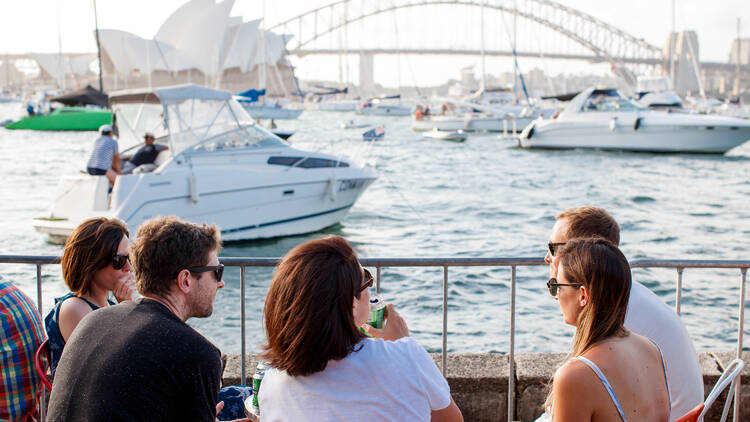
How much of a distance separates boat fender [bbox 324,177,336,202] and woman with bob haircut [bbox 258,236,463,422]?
12.5m

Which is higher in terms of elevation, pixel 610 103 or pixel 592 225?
pixel 610 103

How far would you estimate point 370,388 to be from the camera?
2.18 meters

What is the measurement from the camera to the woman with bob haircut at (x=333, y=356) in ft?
7.05

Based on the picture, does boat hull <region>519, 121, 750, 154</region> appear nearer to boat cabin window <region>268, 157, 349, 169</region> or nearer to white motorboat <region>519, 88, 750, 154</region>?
white motorboat <region>519, 88, 750, 154</region>

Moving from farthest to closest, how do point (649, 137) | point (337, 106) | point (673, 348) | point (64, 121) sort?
point (337, 106) → point (64, 121) → point (649, 137) → point (673, 348)

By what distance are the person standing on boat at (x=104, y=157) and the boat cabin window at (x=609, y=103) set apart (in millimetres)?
28314

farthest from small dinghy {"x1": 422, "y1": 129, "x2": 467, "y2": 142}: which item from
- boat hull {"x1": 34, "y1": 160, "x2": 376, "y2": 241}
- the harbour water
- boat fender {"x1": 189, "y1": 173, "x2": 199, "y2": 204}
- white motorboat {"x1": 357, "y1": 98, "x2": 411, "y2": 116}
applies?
white motorboat {"x1": 357, "y1": 98, "x2": 411, "y2": 116}

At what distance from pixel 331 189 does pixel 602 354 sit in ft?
41.6

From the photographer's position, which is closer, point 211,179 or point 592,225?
point 592,225

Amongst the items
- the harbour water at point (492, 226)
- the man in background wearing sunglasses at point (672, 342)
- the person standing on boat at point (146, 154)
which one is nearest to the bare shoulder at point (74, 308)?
the man in background wearing sunglasses at point (672, 342)

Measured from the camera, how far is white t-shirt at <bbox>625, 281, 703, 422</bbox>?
2818 mm

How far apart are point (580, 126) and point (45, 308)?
1171 inches

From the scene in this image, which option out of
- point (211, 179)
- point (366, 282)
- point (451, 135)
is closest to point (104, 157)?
point (211, 179)

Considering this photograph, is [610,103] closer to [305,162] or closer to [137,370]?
[305,162]
